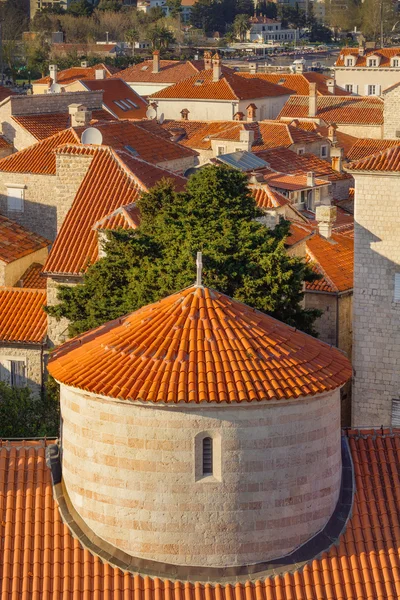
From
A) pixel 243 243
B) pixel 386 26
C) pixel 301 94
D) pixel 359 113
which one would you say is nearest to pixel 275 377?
pixel 243 243

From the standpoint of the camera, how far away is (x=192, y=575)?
60.6 feet

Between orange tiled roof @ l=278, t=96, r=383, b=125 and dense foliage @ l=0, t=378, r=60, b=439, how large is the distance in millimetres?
56190

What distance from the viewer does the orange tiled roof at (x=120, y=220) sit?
35.2 meters

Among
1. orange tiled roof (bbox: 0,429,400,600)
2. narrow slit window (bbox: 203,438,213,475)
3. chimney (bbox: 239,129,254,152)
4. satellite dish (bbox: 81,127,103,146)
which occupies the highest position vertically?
narrow slit window (bbox: 203,438,213,475)

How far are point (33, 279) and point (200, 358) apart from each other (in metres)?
23.6

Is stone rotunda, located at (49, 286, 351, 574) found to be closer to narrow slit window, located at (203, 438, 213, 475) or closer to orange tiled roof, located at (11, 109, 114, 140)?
narrow slit window, located at (203, 438, 213, 475)

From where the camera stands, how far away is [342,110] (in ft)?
295

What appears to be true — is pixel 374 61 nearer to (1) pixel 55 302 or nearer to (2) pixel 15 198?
(2) pixel 15 198

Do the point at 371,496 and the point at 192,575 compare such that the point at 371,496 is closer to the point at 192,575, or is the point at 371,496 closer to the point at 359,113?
the point at 192,575

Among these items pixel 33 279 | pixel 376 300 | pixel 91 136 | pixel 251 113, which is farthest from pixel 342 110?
pixel 376 300

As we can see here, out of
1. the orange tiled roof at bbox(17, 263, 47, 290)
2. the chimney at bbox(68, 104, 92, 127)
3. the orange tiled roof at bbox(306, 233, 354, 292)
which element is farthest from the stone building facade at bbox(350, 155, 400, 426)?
the chimney at bbox(68, 104, 92, 127)

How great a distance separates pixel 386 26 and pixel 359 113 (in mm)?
99873

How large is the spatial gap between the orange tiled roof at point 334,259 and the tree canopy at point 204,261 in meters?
4.35

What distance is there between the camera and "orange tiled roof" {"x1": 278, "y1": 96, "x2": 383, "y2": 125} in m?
87.2
